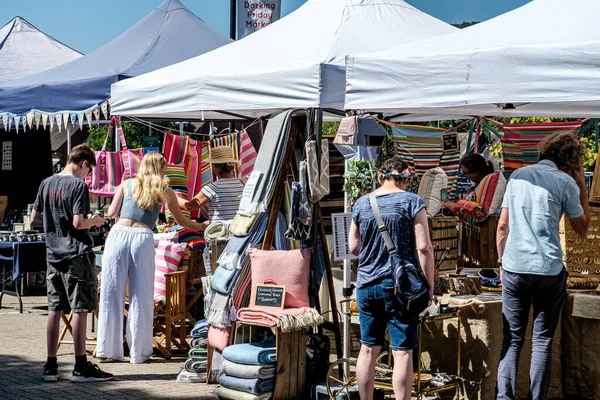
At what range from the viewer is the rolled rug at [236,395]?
613cm

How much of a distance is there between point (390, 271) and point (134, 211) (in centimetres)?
271

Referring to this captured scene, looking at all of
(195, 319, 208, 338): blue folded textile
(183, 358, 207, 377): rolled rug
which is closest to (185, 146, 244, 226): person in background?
(195, 319, 208, 338): blue folded textile

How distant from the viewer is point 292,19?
7.48 m

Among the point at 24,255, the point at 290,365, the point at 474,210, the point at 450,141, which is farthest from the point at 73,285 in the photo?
the point at 450,141

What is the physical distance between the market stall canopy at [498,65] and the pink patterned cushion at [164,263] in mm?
2928

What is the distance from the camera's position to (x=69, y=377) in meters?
7.16

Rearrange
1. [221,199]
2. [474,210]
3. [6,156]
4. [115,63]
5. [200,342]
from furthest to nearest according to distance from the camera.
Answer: [6,156] → [115,63] → [221,199] → [474,210] → [200,342]

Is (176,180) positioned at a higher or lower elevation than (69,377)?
higher

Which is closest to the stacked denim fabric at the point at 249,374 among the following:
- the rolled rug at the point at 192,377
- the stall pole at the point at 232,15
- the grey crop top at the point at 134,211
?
the rolled rug at the point at 192,377

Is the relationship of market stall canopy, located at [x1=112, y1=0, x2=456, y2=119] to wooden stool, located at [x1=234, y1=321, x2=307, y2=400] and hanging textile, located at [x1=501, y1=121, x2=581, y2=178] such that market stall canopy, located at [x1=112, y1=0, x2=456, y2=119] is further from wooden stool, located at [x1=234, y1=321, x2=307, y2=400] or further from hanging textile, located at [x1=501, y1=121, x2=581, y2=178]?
wooden stool, located at [x1=234, y1=321, x2=307, y2=400]

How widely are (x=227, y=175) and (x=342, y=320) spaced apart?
166cm

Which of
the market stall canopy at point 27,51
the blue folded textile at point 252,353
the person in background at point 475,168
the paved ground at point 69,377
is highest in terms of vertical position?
the market stall canopy at point 27,51

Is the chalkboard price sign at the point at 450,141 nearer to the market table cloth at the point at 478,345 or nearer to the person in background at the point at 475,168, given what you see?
the person in background at the point at 475,168

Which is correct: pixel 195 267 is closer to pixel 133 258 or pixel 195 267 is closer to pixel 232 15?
pixel 133 258
